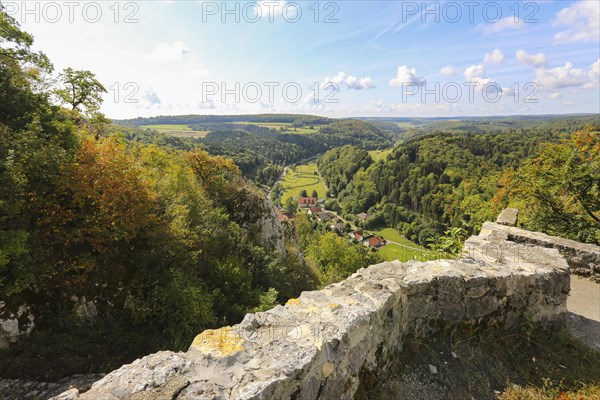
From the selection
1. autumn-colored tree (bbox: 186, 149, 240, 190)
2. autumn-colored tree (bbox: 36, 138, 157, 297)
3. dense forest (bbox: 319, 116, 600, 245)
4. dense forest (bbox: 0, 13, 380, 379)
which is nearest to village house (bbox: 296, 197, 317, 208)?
dense forest (bbox: 319, 116, 600, 245)

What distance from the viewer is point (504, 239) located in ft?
23.8

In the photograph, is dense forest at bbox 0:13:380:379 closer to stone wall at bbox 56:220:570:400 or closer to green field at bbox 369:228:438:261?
stone wall at bbox 56:220:570:400

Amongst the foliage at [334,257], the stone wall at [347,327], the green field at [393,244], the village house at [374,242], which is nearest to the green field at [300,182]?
the green field at [393,244]

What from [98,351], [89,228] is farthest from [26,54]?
[98,351]

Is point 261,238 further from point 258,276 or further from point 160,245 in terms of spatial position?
point 160,245

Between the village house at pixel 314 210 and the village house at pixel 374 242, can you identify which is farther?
the village house at pixel 314 210

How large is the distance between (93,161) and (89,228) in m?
2.60

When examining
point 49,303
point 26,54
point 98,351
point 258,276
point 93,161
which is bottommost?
point 258,276

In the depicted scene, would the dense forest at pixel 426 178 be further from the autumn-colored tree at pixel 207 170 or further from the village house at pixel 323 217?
the autumn-colored tree at pixel 207 170

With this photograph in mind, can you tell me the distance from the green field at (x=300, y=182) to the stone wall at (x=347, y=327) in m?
102

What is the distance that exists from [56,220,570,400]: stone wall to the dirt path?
98 cm

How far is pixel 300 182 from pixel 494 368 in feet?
448

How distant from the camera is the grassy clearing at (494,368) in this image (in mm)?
3727

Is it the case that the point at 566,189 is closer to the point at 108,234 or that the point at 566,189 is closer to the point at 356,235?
the point at 108,234
